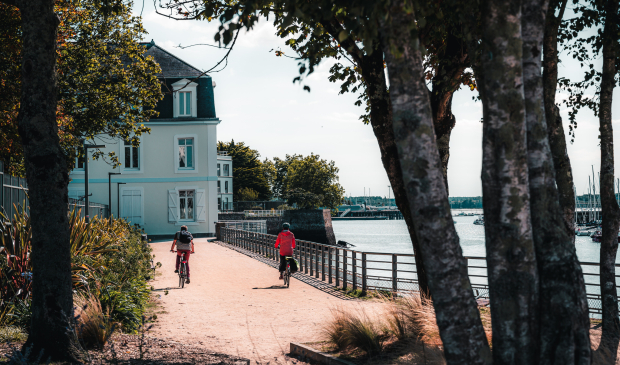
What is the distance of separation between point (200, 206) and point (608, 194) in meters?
30.5

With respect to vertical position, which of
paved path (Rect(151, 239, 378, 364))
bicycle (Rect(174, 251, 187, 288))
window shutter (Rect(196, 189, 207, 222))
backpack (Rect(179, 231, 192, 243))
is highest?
window shutter (Rect(196, 189, 207, 222))

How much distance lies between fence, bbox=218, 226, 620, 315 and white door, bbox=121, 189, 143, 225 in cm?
663

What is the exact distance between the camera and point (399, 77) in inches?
131

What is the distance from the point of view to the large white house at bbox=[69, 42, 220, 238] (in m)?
35.2

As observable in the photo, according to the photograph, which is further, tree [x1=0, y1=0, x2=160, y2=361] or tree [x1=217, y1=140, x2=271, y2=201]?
tree [x1=217, y1=140, x2=271, y2=201]

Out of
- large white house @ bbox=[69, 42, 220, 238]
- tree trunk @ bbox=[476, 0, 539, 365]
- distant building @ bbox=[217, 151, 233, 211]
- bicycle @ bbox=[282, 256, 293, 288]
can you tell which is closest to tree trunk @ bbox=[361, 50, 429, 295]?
tree trunk @ bbox=[476, 0, 539, 365]

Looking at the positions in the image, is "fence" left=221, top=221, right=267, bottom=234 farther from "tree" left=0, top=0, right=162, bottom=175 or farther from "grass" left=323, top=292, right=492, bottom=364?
"grass" left=323, top=292, right=492, bottom=364

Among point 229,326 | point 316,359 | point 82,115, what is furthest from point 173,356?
point 82,115

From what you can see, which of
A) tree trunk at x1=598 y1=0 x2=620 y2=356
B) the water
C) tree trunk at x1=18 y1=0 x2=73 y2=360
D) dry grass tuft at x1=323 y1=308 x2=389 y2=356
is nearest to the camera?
tree trunk at x1=18 y1=0 x2=73 y2=360

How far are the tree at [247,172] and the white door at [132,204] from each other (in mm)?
47617

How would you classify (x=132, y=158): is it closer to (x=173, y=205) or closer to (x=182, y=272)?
(x=173, y=205)

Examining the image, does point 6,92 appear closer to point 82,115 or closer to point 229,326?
point 82,115

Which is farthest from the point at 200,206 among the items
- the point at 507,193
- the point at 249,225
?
the point at 507,193

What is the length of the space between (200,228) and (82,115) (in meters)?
21.1
